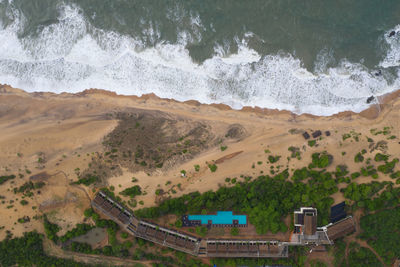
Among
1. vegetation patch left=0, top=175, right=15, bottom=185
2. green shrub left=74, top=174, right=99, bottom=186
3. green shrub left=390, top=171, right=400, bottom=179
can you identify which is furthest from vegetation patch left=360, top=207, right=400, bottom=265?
vegetation patch left=0, top=175, right=15, bottom=185

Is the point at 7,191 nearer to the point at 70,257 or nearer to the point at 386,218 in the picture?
the point at 70,257

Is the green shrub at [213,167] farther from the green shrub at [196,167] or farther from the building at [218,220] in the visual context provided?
the building at [218,220]

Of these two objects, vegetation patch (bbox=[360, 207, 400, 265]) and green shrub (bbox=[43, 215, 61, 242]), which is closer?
green shrub (bbox=[43, 215, 61, 242])

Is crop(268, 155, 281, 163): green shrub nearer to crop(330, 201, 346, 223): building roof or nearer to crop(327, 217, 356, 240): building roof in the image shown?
crop(330, 201, 346, 223): building roof

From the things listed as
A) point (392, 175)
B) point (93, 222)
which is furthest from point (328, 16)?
point (93, 222)

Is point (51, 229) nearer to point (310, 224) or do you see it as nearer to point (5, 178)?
point (5, 178)

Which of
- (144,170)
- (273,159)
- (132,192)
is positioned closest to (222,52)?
(273,159)
